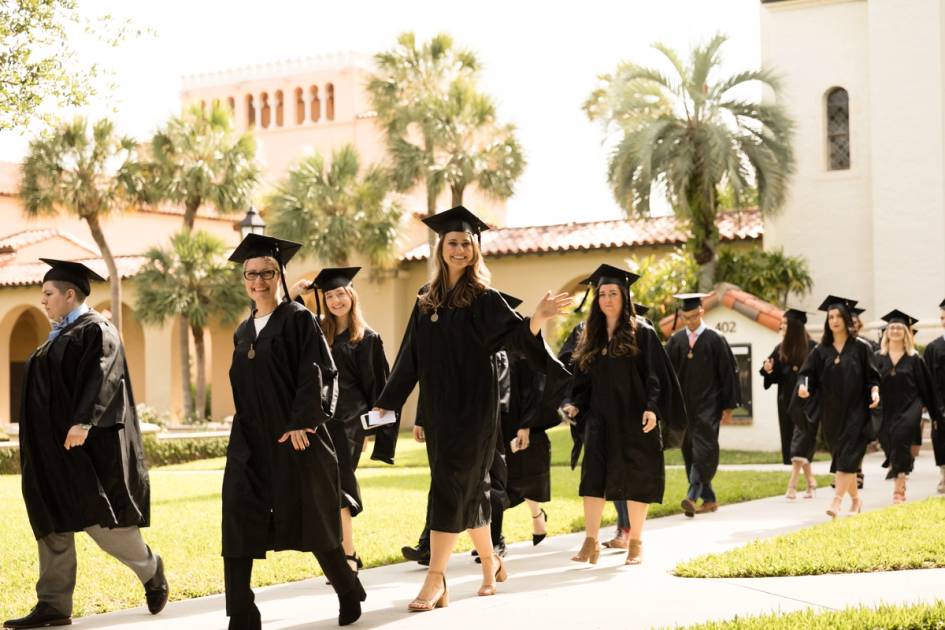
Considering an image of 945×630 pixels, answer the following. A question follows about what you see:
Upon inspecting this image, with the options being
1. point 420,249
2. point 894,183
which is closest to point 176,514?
point 894,183

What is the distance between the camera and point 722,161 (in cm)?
2406

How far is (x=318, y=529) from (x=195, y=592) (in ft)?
6.20

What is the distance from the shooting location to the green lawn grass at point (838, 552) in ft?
26.3

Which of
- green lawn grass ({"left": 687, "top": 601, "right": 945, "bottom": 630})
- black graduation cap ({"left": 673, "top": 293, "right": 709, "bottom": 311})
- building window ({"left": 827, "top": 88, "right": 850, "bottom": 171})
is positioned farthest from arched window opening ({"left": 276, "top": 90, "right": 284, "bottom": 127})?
green lawn grass ({"left": 687, "top": 601, "right": 945, "bottom": 630})

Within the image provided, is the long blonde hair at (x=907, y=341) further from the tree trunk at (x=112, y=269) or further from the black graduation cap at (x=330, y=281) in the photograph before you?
the tree trunk at (x=112, y=269)

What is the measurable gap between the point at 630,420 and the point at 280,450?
332 cm

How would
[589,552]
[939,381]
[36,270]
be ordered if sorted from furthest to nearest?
1. [36,270]
2. [939,381]
3. [589,552]

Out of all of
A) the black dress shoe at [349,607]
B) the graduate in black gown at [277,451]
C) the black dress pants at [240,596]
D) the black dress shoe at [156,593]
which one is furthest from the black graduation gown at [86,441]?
the black dress shoe at [349,607]

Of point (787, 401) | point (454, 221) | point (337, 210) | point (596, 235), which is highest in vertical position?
point (337, 210)

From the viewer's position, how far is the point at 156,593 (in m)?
7.18

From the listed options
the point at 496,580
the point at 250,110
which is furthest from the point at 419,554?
the point at 250,110

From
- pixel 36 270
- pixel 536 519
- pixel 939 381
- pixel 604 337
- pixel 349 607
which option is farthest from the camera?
pixel 36 270

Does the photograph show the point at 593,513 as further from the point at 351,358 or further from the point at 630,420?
the point at 351,358

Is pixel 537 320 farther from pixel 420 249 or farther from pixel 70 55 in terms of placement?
pixel 420 249
